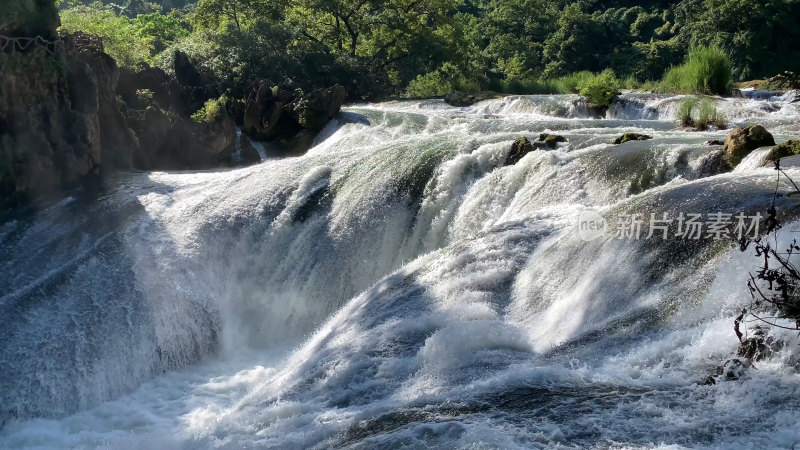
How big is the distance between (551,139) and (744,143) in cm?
267

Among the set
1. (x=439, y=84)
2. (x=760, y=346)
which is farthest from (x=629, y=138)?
(x=439, y=84)

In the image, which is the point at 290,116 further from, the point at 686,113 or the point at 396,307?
the point at 396,307

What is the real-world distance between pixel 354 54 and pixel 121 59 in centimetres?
898

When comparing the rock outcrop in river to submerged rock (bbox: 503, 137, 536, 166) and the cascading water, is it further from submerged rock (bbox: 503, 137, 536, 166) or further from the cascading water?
submerged rock (bbox: 503, 137, 536, 166)

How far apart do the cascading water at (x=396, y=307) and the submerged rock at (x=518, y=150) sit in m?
0.12

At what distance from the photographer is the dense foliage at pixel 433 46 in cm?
2105

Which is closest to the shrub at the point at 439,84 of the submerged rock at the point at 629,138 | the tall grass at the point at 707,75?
the tall grass at the point at 707,75

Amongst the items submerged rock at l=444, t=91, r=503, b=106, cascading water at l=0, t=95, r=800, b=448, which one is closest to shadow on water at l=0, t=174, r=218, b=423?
cascading water at l=0, t=95, r=800, b=448

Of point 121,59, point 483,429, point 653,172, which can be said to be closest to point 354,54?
point 121,59

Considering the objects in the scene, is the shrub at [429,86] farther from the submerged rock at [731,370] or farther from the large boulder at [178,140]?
the submerged rock at [731,370]

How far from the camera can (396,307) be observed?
7.59 m

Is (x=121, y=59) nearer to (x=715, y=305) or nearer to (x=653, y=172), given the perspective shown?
(x=653, y=172)

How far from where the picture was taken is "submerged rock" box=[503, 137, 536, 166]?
10445 millimetres

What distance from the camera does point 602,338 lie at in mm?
5957
